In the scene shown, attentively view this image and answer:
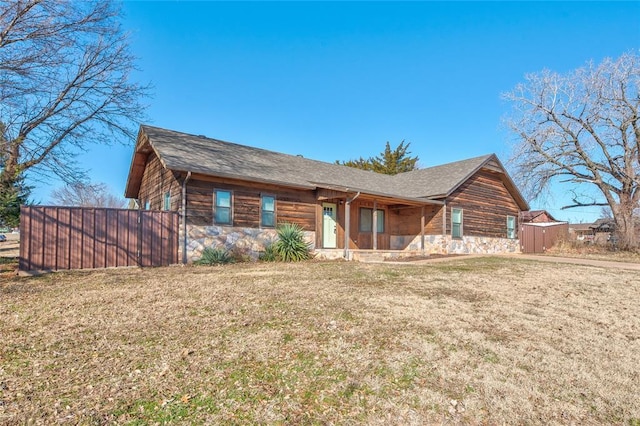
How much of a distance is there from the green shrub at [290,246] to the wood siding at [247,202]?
98 cm

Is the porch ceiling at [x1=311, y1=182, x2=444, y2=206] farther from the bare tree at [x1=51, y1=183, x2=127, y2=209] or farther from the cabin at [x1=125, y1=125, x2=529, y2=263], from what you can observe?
the bare tree at [x1=51, y1=183, x2=127, y2=209]

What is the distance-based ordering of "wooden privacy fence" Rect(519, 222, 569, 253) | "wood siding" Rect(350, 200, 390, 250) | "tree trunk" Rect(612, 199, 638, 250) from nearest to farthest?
1. "wood siding" Rect(350, 200, 390, 250)
2. "tree trunk" Rect(612, 199, 638, 250)
3. "wooden privacy fence" Rect(519, 222, 569, 253)

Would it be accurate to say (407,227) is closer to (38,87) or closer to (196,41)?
(196,41)

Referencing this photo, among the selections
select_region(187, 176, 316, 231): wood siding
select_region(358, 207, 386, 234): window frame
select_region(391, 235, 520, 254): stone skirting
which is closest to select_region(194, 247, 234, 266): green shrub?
select_region(187, 176, 316, 231): wood siding

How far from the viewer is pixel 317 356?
3799 millimetres

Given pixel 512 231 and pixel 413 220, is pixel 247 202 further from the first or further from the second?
pixel 512 231

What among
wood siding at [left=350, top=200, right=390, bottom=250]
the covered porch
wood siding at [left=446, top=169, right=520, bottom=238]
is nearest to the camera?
the covered porch

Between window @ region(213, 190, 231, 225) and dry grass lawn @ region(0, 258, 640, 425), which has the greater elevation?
window @ region(213, 190, 231, 225)

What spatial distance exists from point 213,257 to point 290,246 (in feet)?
9.09

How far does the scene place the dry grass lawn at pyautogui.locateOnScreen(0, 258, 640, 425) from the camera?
9.16 ft

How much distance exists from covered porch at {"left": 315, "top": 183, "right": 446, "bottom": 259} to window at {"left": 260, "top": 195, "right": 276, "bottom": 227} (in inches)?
79.4

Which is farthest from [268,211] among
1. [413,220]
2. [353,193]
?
[413,220]

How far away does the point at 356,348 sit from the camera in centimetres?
400

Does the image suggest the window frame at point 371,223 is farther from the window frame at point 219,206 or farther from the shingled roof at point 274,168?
the window frame at point 219,206
